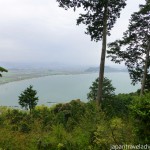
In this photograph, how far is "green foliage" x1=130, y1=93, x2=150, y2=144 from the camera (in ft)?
15.6

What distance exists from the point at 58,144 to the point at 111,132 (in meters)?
1.69

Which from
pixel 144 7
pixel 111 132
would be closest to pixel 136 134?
pixel 111 132

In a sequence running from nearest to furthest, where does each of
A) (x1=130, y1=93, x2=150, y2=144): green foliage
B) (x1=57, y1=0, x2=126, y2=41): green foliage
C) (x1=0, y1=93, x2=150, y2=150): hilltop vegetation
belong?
(x1=130, y1=93, x2=150, y2=144): green foliage
(x1=0, y1=93, x2=150, y2=150): hilltop vegetation
(x1=57, y1=0, x2=126, y2=41): green foliage

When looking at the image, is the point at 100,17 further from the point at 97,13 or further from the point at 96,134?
the point at 96,134

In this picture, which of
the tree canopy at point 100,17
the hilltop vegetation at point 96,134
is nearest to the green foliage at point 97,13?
the tree canopy at point 100,17

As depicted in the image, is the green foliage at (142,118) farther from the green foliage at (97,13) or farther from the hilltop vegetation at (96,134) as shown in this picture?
the green foliage at (97,13)

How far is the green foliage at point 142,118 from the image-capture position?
4754mm

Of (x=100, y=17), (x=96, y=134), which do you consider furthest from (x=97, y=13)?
(x=96, y=134)

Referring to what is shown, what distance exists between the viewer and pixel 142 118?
4.80m

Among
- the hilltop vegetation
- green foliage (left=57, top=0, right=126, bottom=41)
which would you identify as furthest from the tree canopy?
the hilltop vegetation

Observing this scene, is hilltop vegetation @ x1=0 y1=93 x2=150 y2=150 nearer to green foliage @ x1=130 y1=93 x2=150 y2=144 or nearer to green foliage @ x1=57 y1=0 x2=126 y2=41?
green foliage @ x1=130 y1=93 x2=150 y2=144

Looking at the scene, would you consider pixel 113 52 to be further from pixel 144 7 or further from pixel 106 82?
pixel 106 82

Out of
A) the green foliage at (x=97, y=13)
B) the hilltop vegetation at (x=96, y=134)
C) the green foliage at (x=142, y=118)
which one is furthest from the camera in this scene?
the green foliage at (x=97, y=13)

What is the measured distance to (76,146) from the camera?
6367 mm
